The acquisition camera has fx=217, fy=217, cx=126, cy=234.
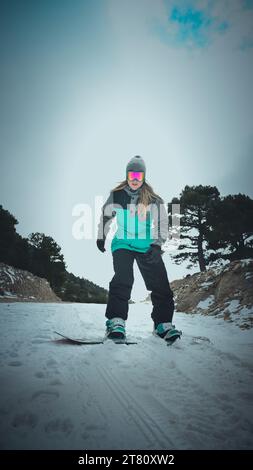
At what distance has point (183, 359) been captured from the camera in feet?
5.95

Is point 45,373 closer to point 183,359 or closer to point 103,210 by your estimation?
point 183,359

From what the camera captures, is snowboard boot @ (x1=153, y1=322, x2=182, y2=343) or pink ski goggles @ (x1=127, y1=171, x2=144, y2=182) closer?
snowboard boot @ (x1=153, y1=322, x2=182, y2=343)

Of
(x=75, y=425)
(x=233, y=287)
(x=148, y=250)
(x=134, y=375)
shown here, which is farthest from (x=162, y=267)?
(x=233, y=287)

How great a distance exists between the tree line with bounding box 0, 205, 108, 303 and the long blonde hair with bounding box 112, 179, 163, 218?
22.4 m

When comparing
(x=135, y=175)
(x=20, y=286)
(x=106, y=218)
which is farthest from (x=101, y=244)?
(x=20, y=286)

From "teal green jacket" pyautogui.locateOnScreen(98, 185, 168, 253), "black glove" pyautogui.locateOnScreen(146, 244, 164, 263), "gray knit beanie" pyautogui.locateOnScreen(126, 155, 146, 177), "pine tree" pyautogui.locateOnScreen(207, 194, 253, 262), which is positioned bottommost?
"black glove" pyautogui.locateOnScreen(146, 244, 164, 263)

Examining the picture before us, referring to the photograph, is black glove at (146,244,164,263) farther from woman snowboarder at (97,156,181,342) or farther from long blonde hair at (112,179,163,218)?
long blonde hair at (112,179,163,218)

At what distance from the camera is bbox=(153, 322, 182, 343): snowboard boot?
2.36 m

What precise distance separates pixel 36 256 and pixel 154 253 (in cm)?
2846

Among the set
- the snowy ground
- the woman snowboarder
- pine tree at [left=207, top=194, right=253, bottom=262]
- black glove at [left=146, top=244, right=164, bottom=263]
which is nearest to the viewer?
the snowy ground

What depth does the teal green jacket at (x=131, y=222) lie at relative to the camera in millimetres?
2994

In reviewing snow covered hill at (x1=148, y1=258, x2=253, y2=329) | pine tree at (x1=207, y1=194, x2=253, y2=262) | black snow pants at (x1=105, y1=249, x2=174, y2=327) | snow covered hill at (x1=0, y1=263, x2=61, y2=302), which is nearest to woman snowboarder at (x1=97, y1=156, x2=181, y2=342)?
black snow pants at (x1=105, y1=249, x2=174, y2=327)

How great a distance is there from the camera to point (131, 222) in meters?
3.07
